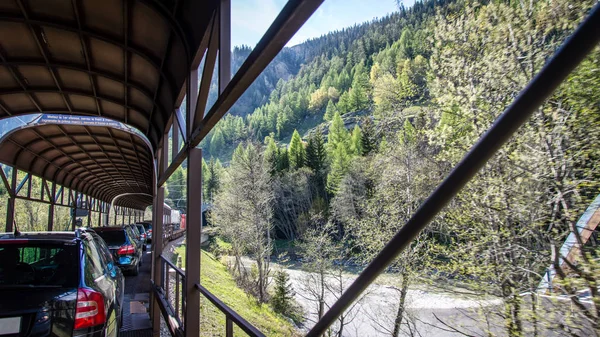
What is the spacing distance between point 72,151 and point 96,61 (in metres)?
7.06

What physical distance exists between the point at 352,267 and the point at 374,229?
9073mm

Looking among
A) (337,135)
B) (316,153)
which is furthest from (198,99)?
(337,135)

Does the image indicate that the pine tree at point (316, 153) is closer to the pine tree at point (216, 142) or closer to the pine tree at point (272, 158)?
the pine tree at point (272, 158)

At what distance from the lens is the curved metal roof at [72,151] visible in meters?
8.91

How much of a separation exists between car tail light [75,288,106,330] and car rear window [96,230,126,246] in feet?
28.1

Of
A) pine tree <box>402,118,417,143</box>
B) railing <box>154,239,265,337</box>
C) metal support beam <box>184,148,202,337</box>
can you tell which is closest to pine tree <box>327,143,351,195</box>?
pine tree <box>402,118,417,143</box>

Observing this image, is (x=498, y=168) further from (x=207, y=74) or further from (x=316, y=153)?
(x=316, y=153)

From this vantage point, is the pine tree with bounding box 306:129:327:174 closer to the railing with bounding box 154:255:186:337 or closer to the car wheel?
the railing with bounding box 154:255:186:337

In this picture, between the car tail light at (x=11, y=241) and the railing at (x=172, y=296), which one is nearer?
the car tail light at (x=11, y=241)

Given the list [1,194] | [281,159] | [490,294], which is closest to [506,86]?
[490,294]

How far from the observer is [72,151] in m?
11.0

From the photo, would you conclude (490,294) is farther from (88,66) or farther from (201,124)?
(88,66)

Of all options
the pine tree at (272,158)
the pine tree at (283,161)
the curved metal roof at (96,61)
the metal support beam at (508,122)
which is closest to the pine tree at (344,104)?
the pine tree at (283,161)

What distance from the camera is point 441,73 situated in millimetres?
10617
